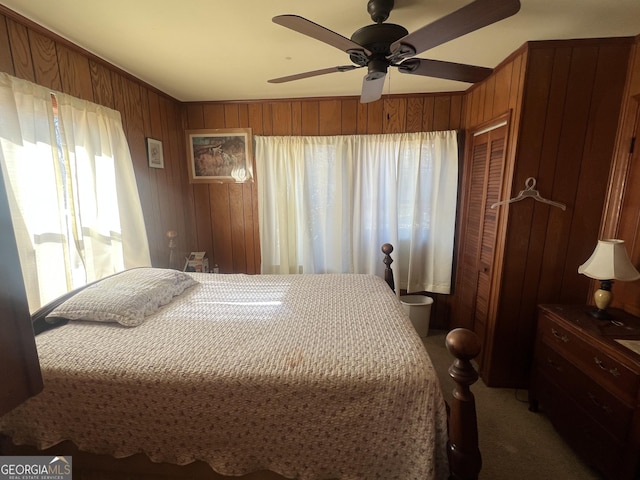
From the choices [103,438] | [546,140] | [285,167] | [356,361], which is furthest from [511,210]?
[103,438]

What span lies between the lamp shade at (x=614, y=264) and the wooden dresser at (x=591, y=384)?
28 centimetres

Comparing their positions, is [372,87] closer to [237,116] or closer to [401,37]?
[401,37]

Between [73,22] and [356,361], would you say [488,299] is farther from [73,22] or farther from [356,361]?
[73,22]

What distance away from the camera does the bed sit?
1.09 m

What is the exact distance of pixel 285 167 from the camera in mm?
2996

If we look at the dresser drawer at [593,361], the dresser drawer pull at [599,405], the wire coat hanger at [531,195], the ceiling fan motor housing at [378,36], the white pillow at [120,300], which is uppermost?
the ceiling fan motor housing at [378,36]

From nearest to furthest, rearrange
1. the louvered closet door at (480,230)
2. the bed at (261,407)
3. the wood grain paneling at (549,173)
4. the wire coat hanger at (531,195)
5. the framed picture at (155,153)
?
the bed at (261,407), the wood grain paneling at (549,173), the wire coat hanger at (531,195), the louvered closet door at (480,230), the framed picture at (155,153)

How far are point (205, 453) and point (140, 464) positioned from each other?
0.32 m

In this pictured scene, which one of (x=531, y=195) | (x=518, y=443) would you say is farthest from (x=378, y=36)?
(x=518, y=443)

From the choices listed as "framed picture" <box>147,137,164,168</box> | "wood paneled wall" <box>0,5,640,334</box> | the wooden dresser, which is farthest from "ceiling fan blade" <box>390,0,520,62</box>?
"framed picture" <box>147,137,164,168</box>

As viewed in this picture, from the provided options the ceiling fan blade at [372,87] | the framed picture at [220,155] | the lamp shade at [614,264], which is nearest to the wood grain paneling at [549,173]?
the lamp shade at [614,264]

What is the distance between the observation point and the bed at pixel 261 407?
3.59 feet

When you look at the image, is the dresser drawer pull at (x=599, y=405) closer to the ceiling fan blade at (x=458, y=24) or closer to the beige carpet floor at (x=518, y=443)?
the beige carpet floor at (x=518, y=443)

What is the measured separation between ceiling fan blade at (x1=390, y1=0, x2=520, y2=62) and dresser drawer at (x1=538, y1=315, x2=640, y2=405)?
1.60 meters
